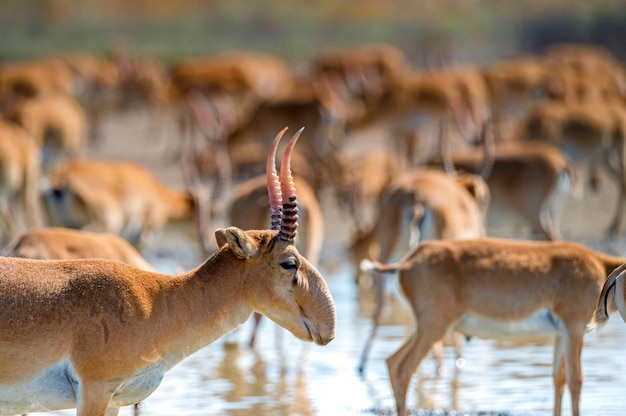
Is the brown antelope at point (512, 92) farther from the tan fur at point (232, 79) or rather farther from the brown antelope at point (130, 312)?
→ the brown antelope at point (130, 312)

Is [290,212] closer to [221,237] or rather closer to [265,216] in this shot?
[221,237]

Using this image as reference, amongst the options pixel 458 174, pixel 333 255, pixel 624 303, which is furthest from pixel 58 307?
pixel 333 255

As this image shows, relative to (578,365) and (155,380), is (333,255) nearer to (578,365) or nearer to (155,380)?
(578,365)

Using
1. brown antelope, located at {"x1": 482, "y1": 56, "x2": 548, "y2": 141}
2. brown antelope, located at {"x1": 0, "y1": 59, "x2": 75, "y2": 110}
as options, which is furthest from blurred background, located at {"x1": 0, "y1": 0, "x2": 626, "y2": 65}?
brown antelope, located at {"x1": 482, "y1": 56, "x2": 548, "y2": 141}

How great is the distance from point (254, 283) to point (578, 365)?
9.28 ft

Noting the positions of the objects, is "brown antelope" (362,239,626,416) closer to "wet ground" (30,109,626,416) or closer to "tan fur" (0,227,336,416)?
"wet ground" (30,109,626,416)

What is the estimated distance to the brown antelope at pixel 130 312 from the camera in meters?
6.74

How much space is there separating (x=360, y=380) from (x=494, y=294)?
213 centimetres

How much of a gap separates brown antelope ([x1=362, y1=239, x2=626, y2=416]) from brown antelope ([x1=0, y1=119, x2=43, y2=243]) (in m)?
10.2

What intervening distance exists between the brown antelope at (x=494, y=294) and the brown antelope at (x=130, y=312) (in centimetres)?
222

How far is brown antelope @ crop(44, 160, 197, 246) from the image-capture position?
1561 cm

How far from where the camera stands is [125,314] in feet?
22.6

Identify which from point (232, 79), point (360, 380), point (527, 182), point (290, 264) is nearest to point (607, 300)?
point (290, 264)

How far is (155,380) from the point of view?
6957 mm
